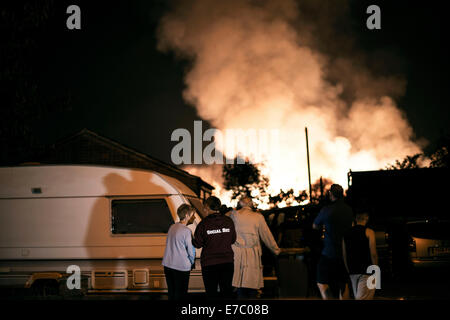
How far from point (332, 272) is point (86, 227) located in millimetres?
4610

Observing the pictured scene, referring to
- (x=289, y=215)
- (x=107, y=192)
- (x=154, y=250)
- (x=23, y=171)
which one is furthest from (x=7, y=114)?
(x=289, y=215)

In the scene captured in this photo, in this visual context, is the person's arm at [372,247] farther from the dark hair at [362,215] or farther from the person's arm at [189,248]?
the person's arm at [189,248]

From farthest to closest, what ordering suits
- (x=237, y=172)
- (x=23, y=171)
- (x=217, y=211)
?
(x=237, y=172)
(x=23, y=171)
(x=217, y=211)

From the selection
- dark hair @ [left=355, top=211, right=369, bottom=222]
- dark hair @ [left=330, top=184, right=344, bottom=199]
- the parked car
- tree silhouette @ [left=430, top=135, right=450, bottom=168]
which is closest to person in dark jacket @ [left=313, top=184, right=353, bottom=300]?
dark hair @ [left=330, top=184, right=344, bottom=199]

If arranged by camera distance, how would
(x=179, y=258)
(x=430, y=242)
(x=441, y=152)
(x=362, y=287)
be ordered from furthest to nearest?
1. (x=441, y=152)
2. (x=430, y=242)
3. (x=179, y=258)
4. (x=362, y=287)

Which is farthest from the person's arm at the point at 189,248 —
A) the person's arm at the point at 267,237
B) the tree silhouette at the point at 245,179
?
the tree silhouette at the point at 245,179

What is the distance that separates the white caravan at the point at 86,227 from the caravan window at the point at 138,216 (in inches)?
0.7

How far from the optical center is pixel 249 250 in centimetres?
772

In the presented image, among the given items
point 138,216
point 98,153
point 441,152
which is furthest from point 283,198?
point 138,216

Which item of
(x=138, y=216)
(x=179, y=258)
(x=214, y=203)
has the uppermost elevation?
(x=214, y=203)

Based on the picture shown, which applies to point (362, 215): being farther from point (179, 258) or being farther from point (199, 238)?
point (179, 258)

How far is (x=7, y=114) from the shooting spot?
1356 cm
